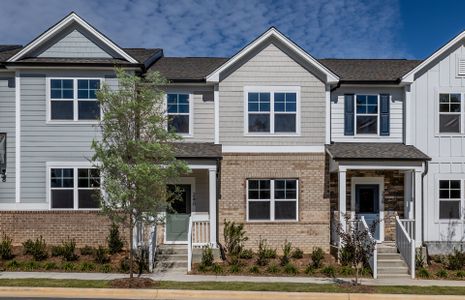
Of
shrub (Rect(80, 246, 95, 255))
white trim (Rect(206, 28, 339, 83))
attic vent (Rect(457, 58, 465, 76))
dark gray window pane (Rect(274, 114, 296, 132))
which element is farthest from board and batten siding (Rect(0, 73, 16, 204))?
attic vent (Rect(457, 58, 465, 76))

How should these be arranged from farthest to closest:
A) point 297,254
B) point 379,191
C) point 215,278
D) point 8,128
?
1. point 379,191
2. point 8,128
3. point 297,254
4. point 215,278

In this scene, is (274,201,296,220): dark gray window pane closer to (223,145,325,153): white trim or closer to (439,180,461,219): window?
(223,145,325,153): white trim

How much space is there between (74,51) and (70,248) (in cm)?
746

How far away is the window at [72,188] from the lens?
16688 mm

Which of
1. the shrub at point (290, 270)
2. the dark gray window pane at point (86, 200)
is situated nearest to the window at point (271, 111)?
the shrub at point (290, 270)

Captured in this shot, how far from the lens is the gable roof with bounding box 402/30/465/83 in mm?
17078

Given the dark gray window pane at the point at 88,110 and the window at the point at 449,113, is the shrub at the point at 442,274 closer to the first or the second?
the window at the point at 449,113

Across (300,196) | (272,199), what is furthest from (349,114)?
(272,199)

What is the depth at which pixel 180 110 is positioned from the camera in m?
17.5

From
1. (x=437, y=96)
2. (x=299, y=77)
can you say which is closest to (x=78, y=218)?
(x=299, y=77)

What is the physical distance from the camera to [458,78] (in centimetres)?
1748

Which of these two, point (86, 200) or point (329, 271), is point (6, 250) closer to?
point (86, 200)

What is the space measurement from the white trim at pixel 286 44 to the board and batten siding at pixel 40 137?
13.5 feet

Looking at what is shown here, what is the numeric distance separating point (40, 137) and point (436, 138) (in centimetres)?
1526
